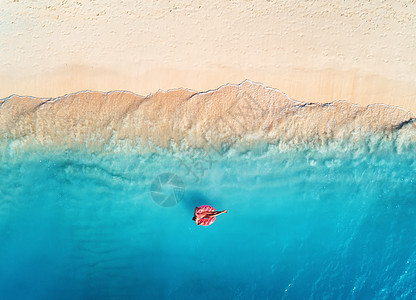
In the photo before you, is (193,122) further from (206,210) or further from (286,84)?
(286,84)

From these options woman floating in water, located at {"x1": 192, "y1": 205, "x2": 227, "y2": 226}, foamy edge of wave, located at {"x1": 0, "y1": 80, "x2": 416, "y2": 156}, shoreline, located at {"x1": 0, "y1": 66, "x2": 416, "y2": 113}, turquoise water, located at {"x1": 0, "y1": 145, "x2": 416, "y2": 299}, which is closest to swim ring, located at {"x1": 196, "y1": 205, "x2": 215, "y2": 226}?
woman floating in water, located at {"x1": 192, "y1": 205, "x2": 227, "y2": 226}

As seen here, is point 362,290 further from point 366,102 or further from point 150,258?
point 150,258

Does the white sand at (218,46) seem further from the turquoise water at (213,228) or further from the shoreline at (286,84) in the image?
the turquoise water at (213,228)

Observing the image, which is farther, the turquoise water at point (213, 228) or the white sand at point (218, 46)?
the turquoise water at point (213, 228)

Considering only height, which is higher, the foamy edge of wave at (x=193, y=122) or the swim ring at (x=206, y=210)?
the foamy edge of wave at (x=193, y=122)

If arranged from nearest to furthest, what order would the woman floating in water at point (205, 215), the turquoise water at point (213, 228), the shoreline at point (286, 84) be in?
the woman floating in water at point (205, 215) < the shoreline at point (286, 84) < the turquoise water at point (213, 228)

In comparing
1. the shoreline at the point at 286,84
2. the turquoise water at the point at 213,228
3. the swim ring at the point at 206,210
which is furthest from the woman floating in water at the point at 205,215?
the shoreline at the point at 286,84

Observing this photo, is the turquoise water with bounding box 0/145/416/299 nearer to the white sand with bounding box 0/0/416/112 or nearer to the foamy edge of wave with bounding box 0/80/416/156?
the foamy edge of wave with bounding box 0/80/416/156
